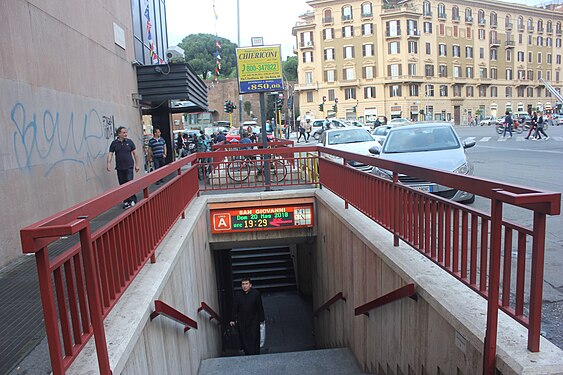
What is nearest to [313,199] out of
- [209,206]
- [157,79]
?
[209,206]

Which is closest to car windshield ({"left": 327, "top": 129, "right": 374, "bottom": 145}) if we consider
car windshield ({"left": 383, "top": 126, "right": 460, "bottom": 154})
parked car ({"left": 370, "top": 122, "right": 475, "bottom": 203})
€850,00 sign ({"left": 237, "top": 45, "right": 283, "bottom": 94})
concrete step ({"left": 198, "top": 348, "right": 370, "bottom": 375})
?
parked car ({"left": 370, "top": 122, "right": 475, "bottom": 203})

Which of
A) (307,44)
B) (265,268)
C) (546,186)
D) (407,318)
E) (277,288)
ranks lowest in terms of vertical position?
(277,288)

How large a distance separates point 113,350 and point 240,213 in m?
6.69

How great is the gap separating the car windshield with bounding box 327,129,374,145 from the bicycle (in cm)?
501

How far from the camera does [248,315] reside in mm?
8484

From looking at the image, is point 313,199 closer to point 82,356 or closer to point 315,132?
point 82,356

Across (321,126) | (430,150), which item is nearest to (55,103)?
(430,150)

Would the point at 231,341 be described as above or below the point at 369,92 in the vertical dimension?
below

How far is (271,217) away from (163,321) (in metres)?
5.67

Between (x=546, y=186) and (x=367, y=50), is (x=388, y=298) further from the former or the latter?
(x=367, y=50)

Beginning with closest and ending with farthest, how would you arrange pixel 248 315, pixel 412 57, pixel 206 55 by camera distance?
pixel 248 315, pixel 412 57, pixel 206 55

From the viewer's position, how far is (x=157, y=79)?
41.9 feet

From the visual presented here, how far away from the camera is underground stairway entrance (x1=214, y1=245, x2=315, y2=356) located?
39.9ft

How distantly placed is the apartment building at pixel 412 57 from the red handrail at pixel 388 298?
66.5 metres
